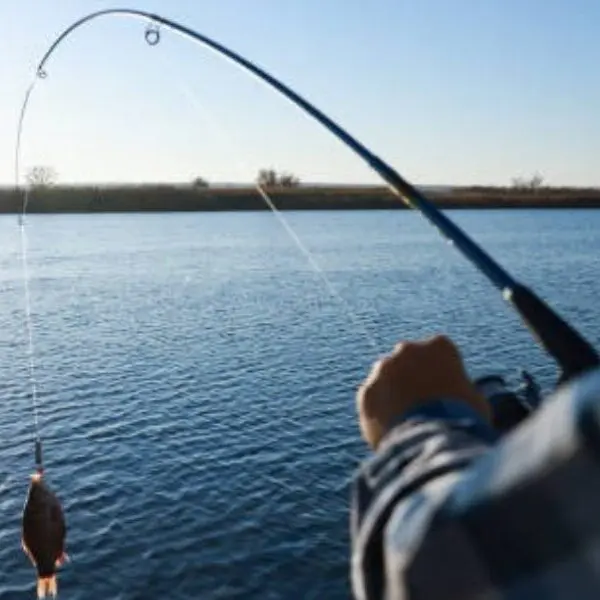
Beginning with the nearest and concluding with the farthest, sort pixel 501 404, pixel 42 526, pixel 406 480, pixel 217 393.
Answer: pixel 406 480 → pixel 501 404 → pixel 42 526 → pixel 217 393

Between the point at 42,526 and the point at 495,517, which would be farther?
the point at 42,526

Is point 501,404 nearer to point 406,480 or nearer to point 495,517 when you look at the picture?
point 406,480

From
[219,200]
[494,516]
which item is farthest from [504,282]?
[219,200]

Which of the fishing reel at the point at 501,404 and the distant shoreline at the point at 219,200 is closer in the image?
the fishing reel at the point at 501,404

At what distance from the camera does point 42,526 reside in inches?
309

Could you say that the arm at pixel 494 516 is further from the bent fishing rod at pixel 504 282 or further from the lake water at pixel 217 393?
the lake water at pixel 217 393

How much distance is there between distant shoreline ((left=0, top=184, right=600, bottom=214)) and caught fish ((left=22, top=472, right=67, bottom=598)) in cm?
9915

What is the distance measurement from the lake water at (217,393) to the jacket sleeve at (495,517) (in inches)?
450

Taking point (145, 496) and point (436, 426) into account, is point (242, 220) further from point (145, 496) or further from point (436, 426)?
point (436, 426)

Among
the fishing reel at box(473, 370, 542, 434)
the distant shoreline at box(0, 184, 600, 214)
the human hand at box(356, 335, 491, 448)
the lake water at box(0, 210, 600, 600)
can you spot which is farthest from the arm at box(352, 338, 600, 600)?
the distant shoreline at box(0, 184, 600, 214)

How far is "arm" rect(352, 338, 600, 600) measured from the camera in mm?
769

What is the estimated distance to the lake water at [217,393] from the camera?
13.0 m

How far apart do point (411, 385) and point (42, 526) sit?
7.19 metres

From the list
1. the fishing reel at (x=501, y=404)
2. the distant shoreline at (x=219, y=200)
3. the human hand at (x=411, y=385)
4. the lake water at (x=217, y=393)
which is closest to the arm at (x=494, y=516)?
the human hand at (x=411, y=385)
